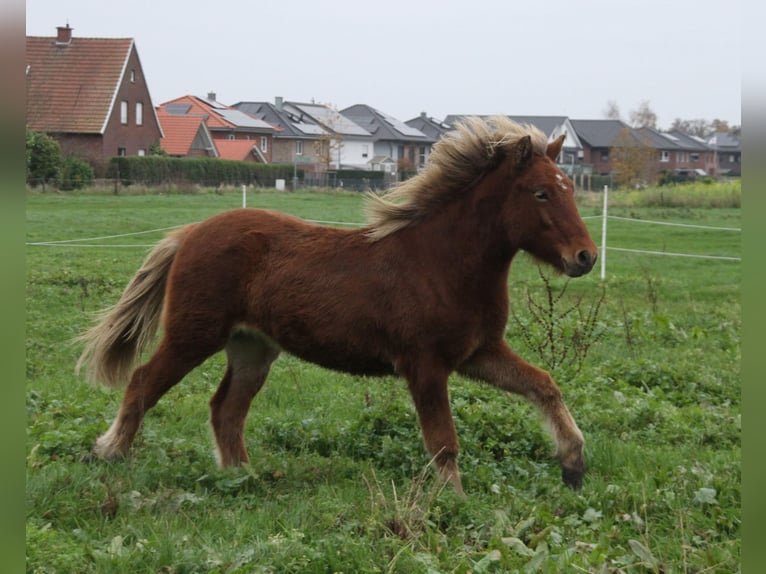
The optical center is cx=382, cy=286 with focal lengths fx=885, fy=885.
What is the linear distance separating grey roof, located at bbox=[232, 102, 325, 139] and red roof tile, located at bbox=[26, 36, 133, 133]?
28.4 meters

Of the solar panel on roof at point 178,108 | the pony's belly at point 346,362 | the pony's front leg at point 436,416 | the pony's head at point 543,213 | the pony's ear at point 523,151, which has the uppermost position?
the solar panel on roof at point 178,108

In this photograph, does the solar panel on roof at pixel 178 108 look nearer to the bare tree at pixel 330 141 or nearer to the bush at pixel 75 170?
the bare tree at pixel 330 141

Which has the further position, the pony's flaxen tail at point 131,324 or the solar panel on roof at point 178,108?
the solar panel on roof at point 178,108

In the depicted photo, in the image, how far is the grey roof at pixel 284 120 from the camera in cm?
7862

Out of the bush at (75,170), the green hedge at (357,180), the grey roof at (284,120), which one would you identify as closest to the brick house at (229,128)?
the grey roof at (284,120)

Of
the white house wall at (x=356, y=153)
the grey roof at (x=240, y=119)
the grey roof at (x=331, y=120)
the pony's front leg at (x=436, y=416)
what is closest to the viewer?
the pony's front leg at (x=436, y=416)

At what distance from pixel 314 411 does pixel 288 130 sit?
73.5 meters

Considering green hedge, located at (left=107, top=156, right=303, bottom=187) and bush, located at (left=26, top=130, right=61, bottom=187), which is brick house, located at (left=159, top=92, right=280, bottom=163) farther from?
bush, located at (left=26, top=130, right=61, bottom=187)

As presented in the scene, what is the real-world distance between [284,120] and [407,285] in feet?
255

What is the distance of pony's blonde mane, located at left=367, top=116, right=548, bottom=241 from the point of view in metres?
5.82

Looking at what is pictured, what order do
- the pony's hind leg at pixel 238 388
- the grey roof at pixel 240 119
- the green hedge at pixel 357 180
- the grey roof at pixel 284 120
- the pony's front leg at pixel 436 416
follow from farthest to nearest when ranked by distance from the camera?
the grey roof at pixel 284 120
the grey roof at pixel 240 119
the green hedge at pixel 357 180
the pony's hind leg at pixel 238 388
the pony's front leg at pixel 436 416

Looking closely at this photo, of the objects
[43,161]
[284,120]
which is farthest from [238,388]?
[284,120]

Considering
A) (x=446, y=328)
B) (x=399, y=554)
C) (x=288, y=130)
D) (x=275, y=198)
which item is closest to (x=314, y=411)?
(x=446, y=328)

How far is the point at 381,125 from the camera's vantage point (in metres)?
89.0
